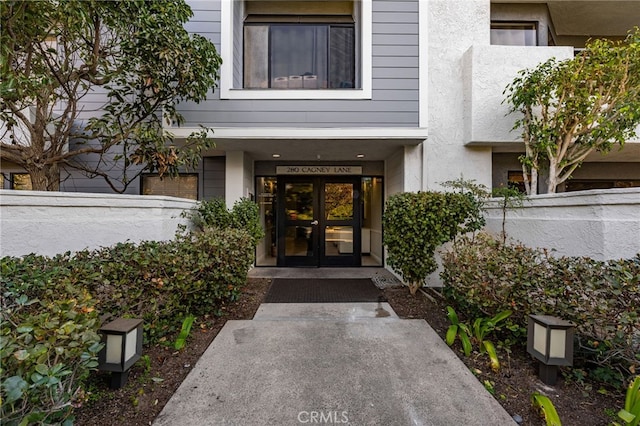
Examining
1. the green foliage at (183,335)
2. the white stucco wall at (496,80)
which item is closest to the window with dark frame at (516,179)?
the white stucco wall at (496,80)

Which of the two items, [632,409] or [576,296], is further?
[576,296]

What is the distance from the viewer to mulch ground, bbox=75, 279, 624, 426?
2027 millimetres

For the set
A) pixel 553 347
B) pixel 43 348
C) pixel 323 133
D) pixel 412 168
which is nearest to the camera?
pixel 43 348

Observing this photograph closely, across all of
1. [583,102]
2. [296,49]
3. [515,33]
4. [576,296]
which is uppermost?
[515,33]

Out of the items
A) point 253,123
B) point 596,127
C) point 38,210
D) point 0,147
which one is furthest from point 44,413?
point 596,127

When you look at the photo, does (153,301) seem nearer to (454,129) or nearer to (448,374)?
(448,374)

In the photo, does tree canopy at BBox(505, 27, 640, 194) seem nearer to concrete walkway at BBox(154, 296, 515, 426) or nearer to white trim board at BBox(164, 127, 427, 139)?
white trim board at BBox(164, 127, 427, 139)

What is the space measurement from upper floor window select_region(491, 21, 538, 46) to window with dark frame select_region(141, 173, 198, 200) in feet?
25.2

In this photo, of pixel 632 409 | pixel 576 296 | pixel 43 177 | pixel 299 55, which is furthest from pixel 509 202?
pixel 43 177

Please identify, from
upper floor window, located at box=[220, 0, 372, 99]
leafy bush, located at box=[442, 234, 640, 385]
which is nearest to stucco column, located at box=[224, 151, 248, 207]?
upper floor window, located at box=[220, 0, 372, 99]

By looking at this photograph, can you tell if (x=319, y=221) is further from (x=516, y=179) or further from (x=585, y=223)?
(x=585, y=223)

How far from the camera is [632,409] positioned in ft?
5.99

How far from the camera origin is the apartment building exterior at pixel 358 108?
518 cm

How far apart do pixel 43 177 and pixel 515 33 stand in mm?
9498
